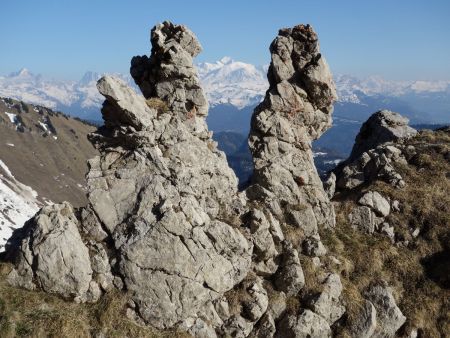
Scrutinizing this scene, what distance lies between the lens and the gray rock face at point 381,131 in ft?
155

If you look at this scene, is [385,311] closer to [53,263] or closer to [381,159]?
[381,159]

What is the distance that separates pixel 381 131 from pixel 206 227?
105ft

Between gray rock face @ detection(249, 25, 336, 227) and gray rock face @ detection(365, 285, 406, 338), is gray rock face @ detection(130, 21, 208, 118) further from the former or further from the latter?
gray rock face @ detection(365, 285, 406, 338)

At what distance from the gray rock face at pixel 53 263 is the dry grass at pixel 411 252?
15656 mm

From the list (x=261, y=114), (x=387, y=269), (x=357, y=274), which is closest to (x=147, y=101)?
(x=261, y=114)

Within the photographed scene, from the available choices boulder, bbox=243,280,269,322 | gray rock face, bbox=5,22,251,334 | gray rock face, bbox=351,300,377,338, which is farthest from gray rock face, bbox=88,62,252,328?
gray rock face, bbox=351,300,377,338

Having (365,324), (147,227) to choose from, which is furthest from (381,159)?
(147,227)

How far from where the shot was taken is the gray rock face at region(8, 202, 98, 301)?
21.5 metres

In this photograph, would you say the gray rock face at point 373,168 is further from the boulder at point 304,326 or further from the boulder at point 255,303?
the boulder at point 255,303

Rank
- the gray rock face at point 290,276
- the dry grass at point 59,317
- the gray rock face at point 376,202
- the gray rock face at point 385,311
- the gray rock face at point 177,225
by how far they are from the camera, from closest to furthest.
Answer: the dry grass at point 59,317 < the gray rock face at point 177,225 < the gray rock face at point 290,276 < the gray rock face at point 385,311 < the gray rock face at point 376,202

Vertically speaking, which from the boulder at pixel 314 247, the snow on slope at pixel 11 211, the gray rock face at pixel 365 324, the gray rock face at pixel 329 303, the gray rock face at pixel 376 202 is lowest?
the snow on slope at pixel 11 211

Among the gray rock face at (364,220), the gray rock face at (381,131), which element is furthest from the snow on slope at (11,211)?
the gray rock face at (364,220)

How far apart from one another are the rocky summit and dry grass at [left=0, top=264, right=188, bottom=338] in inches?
17.2

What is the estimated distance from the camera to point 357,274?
2794cm
